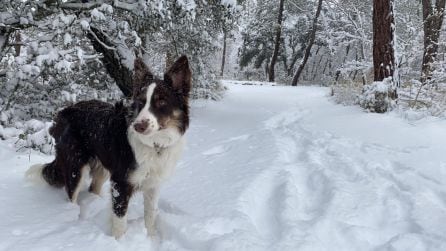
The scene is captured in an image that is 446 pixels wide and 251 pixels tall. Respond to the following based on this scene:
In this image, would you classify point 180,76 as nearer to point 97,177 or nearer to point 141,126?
point 141,126

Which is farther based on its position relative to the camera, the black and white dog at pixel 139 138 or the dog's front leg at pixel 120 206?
the dog's front leg at pixel 120 206

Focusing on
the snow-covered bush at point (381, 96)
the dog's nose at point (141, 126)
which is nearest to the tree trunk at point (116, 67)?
the snow-covered bush at point (381, 96)

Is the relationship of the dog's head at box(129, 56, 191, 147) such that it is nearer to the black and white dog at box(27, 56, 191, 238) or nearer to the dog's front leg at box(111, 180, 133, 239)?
the black and white dog at box(27, 56, 191, 238)

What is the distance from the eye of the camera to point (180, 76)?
364cm

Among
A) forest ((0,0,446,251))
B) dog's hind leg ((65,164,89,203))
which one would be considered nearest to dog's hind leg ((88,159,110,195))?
forest ((0,0,446,251))

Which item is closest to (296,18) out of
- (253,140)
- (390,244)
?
(253,140)

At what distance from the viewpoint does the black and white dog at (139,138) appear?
3.44 m

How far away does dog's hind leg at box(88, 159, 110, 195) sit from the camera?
4551 millimetres

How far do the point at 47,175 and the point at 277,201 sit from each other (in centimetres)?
253

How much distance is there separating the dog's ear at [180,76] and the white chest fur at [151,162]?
46cm

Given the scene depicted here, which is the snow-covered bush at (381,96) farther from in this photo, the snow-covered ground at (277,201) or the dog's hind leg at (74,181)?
the dog's hind leg at (74,181)

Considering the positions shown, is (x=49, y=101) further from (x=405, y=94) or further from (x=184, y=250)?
(x=405, y=94)

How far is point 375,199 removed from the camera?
13.9 feet

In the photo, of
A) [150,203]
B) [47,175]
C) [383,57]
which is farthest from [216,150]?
[383,57]
